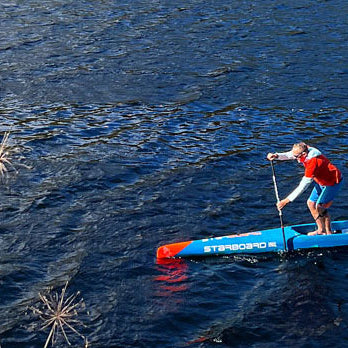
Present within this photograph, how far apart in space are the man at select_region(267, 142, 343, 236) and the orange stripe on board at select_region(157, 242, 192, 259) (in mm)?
2399

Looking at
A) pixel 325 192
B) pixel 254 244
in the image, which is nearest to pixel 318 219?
pixel 325 192

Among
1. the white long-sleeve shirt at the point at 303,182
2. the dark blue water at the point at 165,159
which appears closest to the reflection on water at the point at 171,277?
the dark blue water at the point at 165,159

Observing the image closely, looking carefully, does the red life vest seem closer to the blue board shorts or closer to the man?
the man

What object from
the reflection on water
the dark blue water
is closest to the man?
the dark blue water

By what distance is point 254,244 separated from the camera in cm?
1733

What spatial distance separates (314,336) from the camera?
565 inches

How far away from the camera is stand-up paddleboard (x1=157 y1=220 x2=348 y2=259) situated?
17156 mm

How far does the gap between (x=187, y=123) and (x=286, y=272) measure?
9503 millimetres

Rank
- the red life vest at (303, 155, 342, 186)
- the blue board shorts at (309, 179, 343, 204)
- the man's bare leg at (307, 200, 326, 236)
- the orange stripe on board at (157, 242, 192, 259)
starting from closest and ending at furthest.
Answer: the red life vest at (303, 155, 342, 186), the orange stripe on board at (157, 242, 192, 259), the blue board shorts at (309, 179, 343, 204), the man's bare leg at (307, 200, 326, 236)

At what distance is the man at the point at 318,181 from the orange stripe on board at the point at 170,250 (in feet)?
Answer: 7.87

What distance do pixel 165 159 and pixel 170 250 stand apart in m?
5.76

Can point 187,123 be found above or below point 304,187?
below

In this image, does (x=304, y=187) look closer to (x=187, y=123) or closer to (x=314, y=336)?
(x=314, y=336)

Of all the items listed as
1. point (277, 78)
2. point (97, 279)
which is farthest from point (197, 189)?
point (277, 78)
